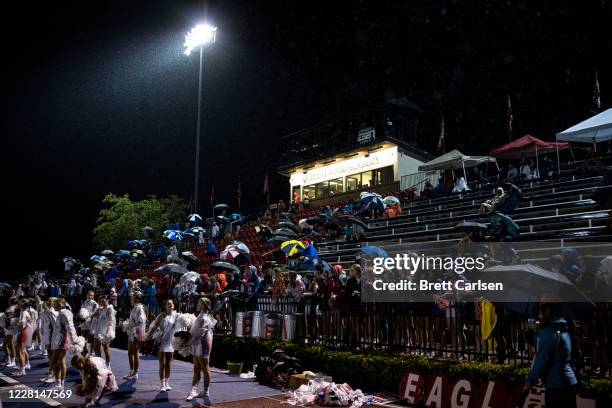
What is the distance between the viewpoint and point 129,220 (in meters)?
46.2

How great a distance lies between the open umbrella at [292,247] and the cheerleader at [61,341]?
23.2 feet

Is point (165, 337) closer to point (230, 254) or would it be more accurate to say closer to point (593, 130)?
point (230, 254)

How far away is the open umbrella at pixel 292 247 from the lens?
17.2 meters

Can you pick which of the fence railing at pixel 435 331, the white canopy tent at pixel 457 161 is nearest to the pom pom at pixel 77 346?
the fence railing at pixel 435 331

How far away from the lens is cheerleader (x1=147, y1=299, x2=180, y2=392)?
Result: 419 inches

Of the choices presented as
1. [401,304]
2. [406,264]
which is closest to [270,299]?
[406,264]

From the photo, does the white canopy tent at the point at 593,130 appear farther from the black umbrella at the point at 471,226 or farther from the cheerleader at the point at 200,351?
the cheerleader at the point at 200,351

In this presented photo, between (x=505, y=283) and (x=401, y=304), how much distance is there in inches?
86.9

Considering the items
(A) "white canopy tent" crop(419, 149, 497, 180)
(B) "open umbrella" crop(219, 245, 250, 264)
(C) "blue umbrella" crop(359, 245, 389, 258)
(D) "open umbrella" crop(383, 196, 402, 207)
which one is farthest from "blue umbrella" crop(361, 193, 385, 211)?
(C) "blue umbrella" crop(359, 245, 389, 258)

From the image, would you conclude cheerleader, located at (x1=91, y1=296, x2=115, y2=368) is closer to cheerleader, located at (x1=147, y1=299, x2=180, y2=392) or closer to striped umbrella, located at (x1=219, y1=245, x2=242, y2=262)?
cheerleader, located at (x1=147, y1=299, x2=180, y2=392)

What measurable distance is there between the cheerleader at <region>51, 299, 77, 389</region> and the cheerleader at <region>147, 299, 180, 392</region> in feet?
5.70

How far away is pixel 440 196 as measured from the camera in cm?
2262

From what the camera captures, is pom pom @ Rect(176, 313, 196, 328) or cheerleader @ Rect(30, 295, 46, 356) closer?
pom pom @ Rect(176, 313, 196, 328)

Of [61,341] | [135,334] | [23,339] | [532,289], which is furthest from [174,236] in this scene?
[532,289]
